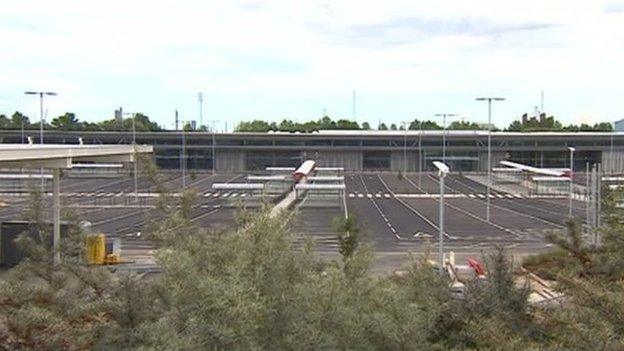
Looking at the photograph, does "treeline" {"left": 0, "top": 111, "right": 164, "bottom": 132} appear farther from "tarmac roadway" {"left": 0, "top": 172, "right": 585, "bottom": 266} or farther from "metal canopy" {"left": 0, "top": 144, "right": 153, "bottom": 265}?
"metal canopy" {"left": 0, "top": 144, "right": 153, "bottom": 265}

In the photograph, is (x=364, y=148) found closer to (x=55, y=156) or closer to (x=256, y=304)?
(x=55, y=156)

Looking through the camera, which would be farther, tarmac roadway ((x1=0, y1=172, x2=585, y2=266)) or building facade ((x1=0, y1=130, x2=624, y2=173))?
building facade ((x1=0, y1=130, x2=624, y2=173))

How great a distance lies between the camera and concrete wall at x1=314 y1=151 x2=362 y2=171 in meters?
107

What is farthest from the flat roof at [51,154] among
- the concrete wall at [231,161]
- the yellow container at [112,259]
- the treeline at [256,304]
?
the concrete wall at [231,161]

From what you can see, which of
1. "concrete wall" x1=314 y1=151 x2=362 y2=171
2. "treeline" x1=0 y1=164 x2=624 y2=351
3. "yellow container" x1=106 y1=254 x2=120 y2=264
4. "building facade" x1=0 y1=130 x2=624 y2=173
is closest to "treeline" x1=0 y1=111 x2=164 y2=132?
"building facade" x1=0 y1=130 x2=624 y2=173

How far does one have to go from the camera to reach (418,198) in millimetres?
68188

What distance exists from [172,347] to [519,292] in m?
5.58

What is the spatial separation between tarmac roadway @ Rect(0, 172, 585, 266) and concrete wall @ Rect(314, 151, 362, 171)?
61.4 feet

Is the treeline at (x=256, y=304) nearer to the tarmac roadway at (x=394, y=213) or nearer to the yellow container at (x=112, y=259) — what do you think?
the tarmac roadway at (x=394, y=213)

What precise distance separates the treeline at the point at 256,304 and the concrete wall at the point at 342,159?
96.9m

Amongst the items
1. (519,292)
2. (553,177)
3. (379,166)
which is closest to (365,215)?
(553,177)

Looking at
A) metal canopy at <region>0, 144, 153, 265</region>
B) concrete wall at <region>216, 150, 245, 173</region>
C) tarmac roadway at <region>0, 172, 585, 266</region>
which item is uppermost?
metal canopy at <region>0, 144, 153, 265</region>

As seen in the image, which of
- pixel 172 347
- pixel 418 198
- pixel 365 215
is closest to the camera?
pixel 172 347

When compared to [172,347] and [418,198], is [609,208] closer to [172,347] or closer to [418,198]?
[172,347]
